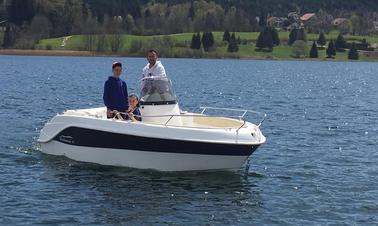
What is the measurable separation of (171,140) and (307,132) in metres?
12.9

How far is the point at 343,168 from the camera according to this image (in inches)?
819

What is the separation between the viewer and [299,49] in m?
182

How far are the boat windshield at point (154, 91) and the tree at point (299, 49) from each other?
165 metres

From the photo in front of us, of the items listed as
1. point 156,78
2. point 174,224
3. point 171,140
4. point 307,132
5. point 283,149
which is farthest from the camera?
point 307,132

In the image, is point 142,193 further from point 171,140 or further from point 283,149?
point 283,149

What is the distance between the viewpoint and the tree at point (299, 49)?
18212 cm

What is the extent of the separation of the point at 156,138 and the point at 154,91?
2.05 m

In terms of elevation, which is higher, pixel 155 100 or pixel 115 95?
pixel 115 95

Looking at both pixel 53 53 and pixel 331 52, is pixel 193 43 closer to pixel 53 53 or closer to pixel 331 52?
pixel 53 53

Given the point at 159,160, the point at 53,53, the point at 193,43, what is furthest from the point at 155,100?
the point at 193,43

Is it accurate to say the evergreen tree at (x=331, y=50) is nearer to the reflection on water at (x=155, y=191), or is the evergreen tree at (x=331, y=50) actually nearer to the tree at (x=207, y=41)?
the tree at (x=207, y=41)

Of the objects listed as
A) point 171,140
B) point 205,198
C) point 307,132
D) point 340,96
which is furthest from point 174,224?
point 340,96

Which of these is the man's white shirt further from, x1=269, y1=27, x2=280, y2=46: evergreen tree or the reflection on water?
x1=269, y1=27, x2=280, y2=46: evergreen tree

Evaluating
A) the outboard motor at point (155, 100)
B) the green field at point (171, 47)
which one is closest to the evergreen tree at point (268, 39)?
the green field at point (171, 47)
